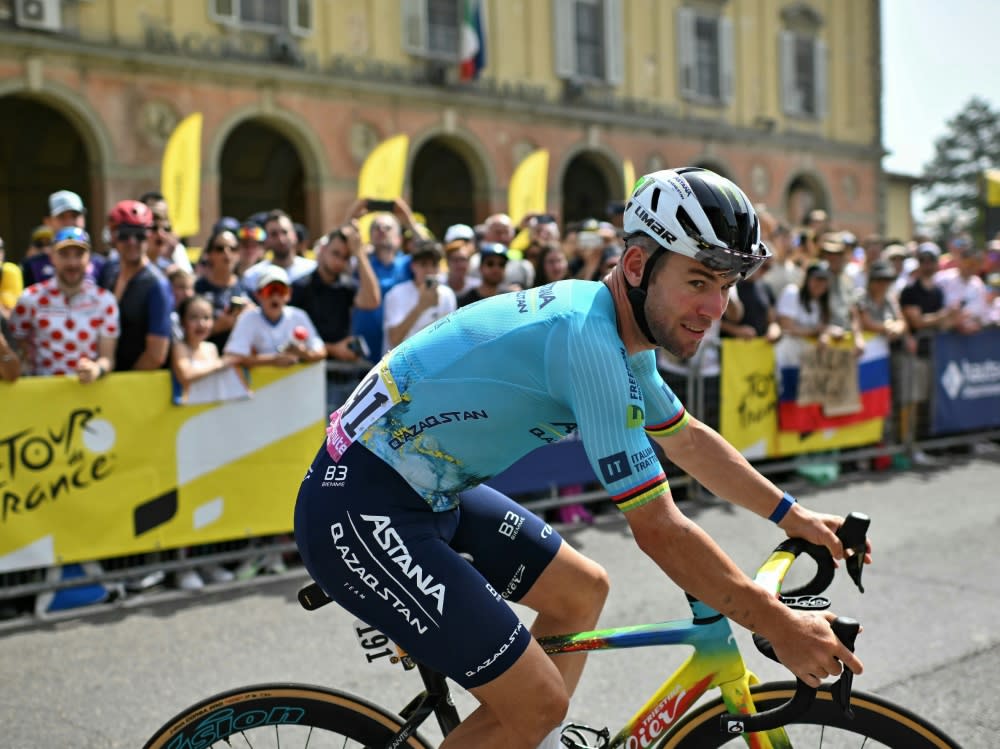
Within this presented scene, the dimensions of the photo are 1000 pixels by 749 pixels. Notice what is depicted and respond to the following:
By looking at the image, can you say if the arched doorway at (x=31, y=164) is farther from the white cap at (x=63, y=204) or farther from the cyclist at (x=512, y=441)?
the cyclist at (x=512, y=441)

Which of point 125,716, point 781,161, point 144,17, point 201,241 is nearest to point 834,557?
point 125,716

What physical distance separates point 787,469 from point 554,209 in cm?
1474

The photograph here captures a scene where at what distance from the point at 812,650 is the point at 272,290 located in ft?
17.2

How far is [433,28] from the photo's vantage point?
21.5 meters

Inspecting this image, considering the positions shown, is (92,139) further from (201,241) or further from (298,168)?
(298,168)

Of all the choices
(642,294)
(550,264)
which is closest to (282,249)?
(550,264)

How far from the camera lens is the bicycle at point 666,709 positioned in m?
2.41

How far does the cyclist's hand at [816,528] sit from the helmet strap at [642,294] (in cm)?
64

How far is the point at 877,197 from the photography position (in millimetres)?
Result: 31438

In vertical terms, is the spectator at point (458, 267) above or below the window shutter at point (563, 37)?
below

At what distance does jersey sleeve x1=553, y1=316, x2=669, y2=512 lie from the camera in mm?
2221

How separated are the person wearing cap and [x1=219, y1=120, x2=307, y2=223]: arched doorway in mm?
18248

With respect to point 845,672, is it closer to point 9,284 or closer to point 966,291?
point 9,284

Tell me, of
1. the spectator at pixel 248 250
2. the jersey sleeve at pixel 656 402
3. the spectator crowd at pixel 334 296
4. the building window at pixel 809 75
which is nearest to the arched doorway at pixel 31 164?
the spectator crowd at pixel 334 296
